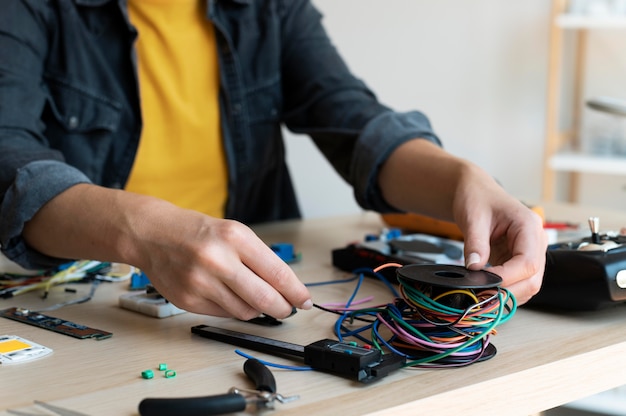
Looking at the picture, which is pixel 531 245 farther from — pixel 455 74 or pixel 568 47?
pixel 568 47

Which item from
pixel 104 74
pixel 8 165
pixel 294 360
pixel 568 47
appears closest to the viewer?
pixel 294 360

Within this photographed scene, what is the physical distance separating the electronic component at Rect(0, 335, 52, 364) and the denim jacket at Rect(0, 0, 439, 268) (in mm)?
172

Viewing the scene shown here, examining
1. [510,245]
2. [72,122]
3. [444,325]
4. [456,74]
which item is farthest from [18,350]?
[456,74]

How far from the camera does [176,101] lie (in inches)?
47.8

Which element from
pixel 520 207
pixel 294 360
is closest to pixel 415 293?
pixel 294 360

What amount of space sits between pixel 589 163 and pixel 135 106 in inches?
59.6

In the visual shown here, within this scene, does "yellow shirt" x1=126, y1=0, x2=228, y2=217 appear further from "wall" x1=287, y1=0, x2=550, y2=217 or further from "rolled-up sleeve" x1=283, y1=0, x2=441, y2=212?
"wall" x1=287, y1=0, x2=550, y2=217

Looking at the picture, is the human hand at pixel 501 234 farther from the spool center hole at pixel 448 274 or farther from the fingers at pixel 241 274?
the fingers at pixel 241 274

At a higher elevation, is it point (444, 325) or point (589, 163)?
point (444, 325)

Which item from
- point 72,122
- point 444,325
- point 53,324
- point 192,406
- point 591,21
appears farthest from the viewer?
point 591,21

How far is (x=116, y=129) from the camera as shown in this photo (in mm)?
1157

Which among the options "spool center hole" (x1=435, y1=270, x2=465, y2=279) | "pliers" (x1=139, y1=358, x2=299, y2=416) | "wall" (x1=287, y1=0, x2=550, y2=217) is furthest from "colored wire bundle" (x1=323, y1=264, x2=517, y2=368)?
"wall" (x1=287, y1=0, x2=550, y2=217)

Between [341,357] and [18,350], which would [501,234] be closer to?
[341,357]

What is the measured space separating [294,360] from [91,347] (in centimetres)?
17
